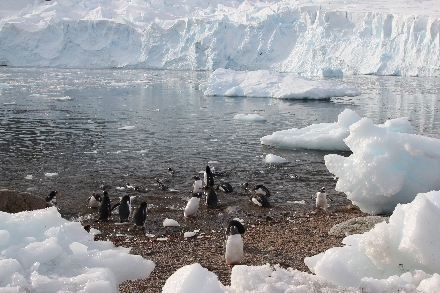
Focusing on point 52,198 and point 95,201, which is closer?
point 52,198

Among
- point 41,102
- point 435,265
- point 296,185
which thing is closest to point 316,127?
point 296,185

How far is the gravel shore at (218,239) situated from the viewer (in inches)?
211

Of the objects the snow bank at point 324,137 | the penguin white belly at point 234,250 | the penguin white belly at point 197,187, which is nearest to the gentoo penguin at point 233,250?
the penguin white belly at point 234,250

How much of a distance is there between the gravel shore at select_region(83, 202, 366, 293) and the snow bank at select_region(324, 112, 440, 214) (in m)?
0.49

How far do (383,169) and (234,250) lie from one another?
13.2 ft

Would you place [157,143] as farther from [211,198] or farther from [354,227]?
[354,227]

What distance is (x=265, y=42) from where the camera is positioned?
63.2m

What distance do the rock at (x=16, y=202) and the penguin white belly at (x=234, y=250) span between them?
3.81 m

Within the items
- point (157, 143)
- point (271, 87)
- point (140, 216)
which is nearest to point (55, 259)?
point (140, 216)

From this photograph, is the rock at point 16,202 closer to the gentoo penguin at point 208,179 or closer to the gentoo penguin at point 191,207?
the gentoo penguin at point 191,207

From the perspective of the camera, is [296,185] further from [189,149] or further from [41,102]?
[41,102]

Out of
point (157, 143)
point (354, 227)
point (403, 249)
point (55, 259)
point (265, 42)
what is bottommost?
point (157, 143)

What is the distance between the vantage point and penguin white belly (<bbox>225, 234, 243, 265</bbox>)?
5495mm

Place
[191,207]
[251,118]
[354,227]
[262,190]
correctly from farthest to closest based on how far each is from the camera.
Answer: [251,118]
[262,190]
[191,207]
[354,227]
